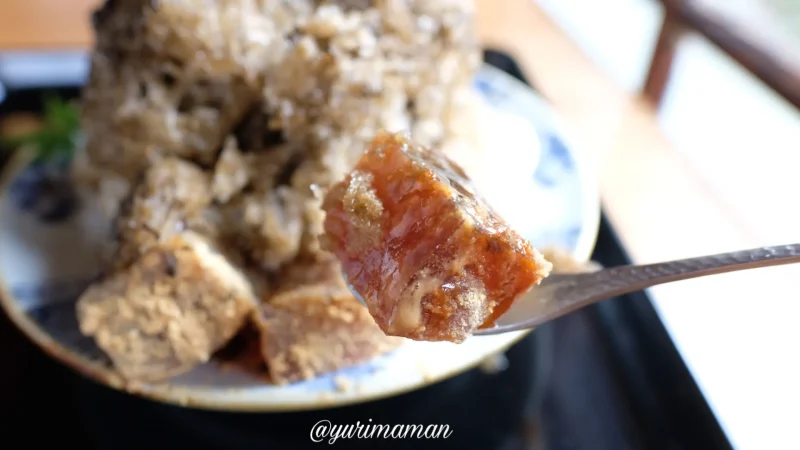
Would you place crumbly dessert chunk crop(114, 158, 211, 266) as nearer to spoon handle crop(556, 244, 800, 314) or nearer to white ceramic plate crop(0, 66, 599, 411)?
white ceramic plate crop(0, 66, 599, 411)

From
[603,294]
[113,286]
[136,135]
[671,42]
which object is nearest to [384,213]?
[603,294]

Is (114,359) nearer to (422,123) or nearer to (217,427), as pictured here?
(217,427)

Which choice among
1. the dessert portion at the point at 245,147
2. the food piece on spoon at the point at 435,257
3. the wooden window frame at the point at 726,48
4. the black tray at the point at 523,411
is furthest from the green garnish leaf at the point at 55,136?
the wooden window frame at the point at 726,48

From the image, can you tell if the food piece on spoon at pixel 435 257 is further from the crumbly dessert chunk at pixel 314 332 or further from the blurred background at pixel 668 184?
the blurred background at pixel 668 184

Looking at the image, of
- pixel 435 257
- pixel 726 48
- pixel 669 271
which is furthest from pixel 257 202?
pixel 726 48

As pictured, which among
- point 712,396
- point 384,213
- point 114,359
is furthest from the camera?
point 712,396

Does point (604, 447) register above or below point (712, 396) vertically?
below

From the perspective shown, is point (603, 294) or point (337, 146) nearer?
point (603, 294)
